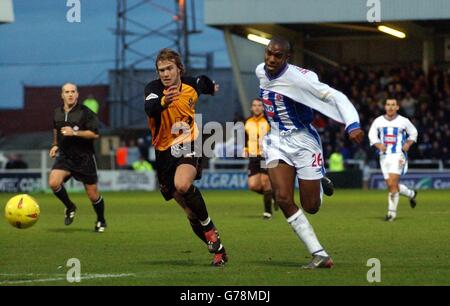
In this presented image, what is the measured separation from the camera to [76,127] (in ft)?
60.2

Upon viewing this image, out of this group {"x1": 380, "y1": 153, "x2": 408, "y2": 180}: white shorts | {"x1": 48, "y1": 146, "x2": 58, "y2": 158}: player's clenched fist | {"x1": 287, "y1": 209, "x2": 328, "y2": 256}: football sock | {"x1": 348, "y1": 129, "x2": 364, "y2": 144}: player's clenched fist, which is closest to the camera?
{"x1": 348, "y1": 129, "x2": 364, "y2": 144}: player's clenched fist

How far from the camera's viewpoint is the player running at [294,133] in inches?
463

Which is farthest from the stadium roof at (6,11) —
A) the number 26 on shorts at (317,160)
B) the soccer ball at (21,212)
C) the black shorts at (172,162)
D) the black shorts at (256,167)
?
the number 26 on shorts at (317,160)

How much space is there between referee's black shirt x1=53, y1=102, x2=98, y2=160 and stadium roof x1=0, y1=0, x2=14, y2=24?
56.7ft

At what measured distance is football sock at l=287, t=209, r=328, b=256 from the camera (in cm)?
1175

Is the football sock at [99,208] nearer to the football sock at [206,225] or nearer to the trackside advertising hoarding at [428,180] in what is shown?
the football sock at [206,225]

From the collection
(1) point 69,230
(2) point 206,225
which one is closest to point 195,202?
(2) point 206,225

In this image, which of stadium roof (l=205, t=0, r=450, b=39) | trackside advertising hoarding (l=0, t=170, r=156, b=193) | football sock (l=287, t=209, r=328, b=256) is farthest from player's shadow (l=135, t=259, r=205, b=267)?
stadium roof (l=205, t=0, r=450, b=39)

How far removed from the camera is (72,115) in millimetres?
18453

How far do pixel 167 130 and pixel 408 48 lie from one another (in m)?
40.1

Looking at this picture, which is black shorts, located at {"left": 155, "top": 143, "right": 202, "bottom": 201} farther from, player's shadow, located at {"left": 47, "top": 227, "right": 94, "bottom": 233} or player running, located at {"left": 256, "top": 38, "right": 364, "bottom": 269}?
player's shadow, located at {"left": 47, "top": 227, "right": 94, "bottom": 233}

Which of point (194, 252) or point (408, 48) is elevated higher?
point (408, 48)

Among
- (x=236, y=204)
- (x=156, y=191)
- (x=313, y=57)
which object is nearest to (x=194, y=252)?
(x=236, y=204)
